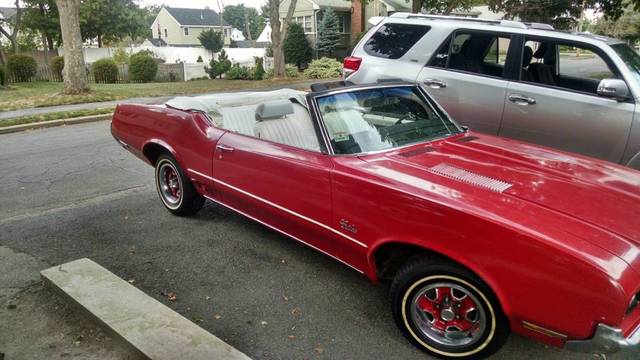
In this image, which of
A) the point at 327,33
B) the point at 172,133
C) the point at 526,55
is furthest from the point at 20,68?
the point at 526,55

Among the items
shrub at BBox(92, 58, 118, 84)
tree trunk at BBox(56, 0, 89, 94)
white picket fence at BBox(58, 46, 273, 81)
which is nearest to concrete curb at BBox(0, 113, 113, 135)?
tree trunk at BBox(56, 0, 89, 94)

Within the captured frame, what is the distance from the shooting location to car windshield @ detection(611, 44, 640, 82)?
15.8ft

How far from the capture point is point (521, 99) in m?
5.20

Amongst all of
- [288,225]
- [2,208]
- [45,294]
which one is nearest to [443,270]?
[288,225]

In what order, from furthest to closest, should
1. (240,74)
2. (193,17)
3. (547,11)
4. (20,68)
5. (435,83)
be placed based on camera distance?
(193,17) < (240,74) < (20,68) < (547,11) < (435,83)

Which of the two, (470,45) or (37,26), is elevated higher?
(37,26)

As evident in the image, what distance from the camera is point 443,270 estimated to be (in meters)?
2.59

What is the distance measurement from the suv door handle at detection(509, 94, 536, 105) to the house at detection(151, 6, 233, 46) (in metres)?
70.3

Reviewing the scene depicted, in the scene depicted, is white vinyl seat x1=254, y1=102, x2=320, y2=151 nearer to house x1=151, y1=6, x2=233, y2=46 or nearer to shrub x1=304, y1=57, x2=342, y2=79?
shrub x1=304, y1=57, x2=342, y2=79

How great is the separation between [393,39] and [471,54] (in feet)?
3.40

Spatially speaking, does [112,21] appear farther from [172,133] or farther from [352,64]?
[172,133]

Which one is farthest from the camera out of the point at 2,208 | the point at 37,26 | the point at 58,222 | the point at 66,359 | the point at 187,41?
the point at 187,41

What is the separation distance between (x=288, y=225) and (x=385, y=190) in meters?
1.01

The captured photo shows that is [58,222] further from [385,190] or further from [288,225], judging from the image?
[385,190]
